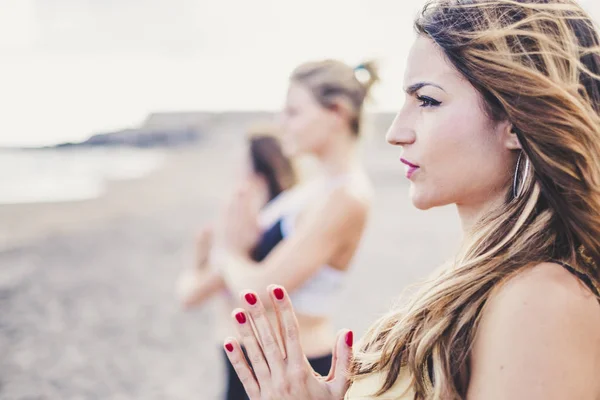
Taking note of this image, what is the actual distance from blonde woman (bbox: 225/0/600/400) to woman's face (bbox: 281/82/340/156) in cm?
162

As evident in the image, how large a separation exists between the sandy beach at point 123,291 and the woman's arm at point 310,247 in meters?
0.39

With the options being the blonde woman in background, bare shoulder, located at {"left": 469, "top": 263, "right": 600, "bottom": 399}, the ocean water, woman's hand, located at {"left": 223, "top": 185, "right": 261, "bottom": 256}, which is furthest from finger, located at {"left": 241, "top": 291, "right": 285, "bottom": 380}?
the ocean water

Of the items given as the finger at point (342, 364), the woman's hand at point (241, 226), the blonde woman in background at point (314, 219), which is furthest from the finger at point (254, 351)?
the woman's hand at point (241, 226)

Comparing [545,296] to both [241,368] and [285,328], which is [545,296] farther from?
[241,368]

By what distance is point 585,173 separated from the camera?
1.39 meters

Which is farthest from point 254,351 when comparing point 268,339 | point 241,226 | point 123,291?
point 123,291

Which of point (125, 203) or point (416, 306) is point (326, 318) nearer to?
point (416, 306)

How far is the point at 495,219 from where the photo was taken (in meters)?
1.48

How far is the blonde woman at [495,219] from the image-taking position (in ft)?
3.99

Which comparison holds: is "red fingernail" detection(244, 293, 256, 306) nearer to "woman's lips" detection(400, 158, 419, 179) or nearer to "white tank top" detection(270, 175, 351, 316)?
"woman's lips" detection(400, 158, 419, 179)

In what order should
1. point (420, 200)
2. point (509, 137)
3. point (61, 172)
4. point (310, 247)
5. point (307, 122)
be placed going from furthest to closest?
point (61, 172), point (307, 122), point (310, 247), point (420, 200), point (509, 137)

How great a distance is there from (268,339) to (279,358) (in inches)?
2.2

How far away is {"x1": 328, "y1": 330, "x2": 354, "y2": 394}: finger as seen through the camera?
153 centimetres

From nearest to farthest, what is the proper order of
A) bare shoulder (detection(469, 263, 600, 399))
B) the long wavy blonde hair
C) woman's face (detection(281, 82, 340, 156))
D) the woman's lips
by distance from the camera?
bare shoulder (detection(469, 263, 600, 399)), the long wavy blonde hair, the woman's lips, woman's face (detection(281, 82, 340, 156))
